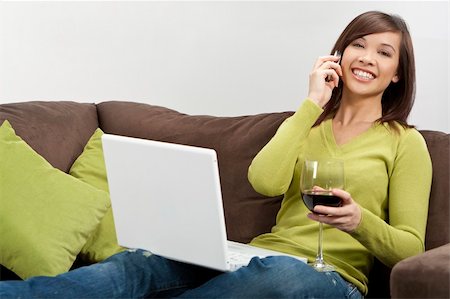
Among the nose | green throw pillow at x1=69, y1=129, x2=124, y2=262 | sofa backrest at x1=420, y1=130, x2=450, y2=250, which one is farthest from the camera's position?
green throw pillow at x1=69, y1=129, x2=124, y2=262

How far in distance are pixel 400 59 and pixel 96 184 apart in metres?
1.07

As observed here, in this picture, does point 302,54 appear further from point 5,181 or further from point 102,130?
point 5,181

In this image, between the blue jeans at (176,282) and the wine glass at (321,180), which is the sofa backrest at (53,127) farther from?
the wine glass at (321,180)

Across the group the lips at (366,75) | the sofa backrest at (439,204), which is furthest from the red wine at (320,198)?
the lips at (366,75)

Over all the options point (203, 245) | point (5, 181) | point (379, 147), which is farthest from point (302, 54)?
point (203, 245)

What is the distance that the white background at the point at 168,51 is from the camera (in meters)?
3.78

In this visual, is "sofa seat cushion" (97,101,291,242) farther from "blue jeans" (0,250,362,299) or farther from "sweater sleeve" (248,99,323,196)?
"blue jeans" (0,250,362,299)

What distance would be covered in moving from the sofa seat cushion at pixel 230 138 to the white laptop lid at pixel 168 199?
64 centimetres

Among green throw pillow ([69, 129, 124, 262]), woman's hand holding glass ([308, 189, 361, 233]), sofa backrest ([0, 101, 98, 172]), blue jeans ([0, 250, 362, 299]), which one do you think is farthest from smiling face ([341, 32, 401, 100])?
sofa backrest ([0, 101, 98, 172])

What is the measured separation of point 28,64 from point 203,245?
1.86 metres

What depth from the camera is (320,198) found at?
7.59 feet

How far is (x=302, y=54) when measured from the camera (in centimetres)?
374

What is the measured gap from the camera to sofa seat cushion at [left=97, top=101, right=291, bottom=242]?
118 inches

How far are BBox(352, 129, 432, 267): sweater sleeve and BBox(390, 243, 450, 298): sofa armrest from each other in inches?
10.3
